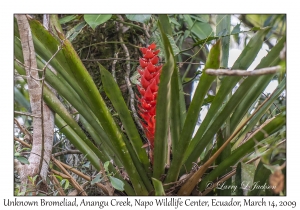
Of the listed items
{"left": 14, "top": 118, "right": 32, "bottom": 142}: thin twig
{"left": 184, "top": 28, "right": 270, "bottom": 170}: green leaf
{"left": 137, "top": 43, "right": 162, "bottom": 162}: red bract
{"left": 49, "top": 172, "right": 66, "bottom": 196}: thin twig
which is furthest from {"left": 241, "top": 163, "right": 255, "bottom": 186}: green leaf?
{"left": 14, "top": 118, "right": 32, "bottom": 142}: thin twig

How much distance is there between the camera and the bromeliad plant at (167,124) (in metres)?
0.83

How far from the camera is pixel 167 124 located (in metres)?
0.84

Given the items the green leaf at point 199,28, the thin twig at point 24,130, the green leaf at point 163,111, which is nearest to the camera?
the green leaf at point 163,111

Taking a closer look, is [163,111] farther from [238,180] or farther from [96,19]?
[96,19]

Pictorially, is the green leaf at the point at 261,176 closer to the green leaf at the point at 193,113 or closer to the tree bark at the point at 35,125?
the green leaf at the point at 193,113

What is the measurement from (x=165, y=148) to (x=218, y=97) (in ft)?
0.58

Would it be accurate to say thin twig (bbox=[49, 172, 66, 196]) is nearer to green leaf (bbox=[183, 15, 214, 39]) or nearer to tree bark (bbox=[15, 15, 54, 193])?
tree bark (bbox=[15, 15, 54, 193])

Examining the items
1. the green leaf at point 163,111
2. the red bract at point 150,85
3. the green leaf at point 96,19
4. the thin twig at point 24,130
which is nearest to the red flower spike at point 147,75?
the red bract at point 150,85

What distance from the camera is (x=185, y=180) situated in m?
0.96

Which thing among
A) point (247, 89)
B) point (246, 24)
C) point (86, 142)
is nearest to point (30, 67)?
point (86, 142)

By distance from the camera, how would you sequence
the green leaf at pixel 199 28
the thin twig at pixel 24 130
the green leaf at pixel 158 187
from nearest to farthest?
the green leaf at pixel 158 187, the thin twig at pixel 24 130, the green leaf at pixel 199 28

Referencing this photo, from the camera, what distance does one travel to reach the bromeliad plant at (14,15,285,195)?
32.6 inches

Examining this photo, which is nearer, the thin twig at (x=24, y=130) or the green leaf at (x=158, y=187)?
the green leaf at (x=158, y=187)

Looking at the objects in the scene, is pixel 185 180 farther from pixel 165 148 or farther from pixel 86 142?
pixel 86 142
